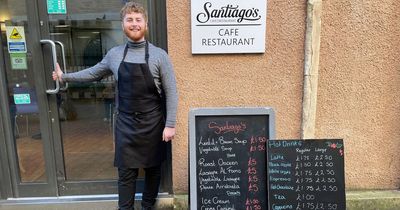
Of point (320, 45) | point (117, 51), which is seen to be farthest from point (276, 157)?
point (117, 51)

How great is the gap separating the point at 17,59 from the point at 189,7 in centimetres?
168

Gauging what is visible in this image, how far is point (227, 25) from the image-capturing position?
2.88 meters

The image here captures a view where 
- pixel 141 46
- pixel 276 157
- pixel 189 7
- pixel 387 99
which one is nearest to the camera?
pixel 276 157

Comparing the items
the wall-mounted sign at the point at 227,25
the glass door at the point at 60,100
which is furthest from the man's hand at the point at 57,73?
the wall-mounted sign at the point at 227,25

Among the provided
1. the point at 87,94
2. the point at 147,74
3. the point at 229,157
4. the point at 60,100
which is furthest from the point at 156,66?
the point at 60,100

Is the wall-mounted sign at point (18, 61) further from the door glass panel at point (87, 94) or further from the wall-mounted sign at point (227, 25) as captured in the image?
the wall-mounted sign at point (227, 25)

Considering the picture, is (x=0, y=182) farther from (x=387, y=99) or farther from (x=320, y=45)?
(x=387, y=99)

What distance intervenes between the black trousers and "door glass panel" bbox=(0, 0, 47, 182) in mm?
1037

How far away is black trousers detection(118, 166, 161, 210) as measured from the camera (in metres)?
2.72

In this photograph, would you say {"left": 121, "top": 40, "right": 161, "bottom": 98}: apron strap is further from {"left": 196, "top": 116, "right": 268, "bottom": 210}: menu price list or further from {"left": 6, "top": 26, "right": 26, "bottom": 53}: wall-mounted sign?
{"left": 6, "top": 26, "right": 26, "bottom": 53}: wall-mounted sign

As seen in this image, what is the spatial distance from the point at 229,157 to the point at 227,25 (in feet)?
3.94

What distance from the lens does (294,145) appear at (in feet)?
7.86

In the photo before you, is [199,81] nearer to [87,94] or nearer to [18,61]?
[87,94]

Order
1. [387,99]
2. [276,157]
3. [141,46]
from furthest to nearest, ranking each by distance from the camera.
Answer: [387,99], [141,46], [276,157]
